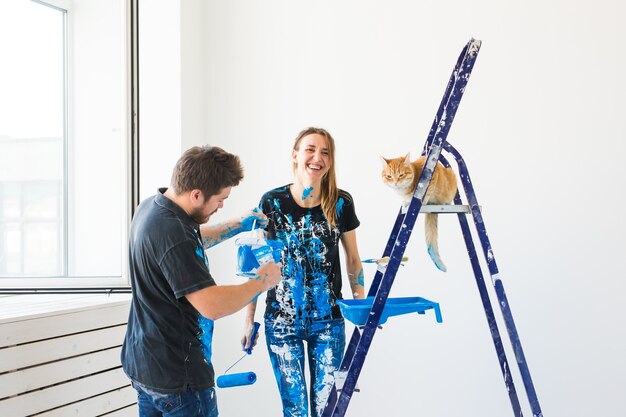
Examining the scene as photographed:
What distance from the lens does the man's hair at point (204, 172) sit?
1.47 m

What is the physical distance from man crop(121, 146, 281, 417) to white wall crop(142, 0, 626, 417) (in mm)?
1268

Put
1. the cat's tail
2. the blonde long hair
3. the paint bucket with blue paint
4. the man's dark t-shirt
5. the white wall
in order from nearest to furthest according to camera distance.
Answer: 1. the man's dark t-shirt
2. the paint bucket with blue paint
3. the cat's tail
4. the blonde long hair
5. the white wall

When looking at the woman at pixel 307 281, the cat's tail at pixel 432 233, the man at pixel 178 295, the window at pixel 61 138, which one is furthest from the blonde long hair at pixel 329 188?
the window at pixel 61 138

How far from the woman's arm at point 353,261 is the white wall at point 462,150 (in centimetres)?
56

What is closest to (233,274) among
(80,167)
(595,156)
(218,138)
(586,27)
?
(218,138)

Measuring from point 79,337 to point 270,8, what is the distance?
1.81 metres

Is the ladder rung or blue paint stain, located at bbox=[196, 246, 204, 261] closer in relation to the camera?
blue paint stain, located at bbox=[196, 246, 204, 261]

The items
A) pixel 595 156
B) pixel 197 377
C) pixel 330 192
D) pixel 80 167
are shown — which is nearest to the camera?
pixel 197 377

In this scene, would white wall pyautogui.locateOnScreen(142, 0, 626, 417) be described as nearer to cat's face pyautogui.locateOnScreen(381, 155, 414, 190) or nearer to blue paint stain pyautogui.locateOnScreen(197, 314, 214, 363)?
cat's face pyautogui.locateOnScreen(381, 155, 414, 190)

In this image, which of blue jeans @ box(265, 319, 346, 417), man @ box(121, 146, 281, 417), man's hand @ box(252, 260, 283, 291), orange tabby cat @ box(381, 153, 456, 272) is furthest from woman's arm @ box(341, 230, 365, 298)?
man @ box(121, 146, 281, 417)

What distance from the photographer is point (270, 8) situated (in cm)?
284

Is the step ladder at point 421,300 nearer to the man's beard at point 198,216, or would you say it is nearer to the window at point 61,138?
the man's beard at point 198,216

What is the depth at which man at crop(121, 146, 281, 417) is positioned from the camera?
138cm

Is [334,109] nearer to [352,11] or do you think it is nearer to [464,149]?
[352,11]
